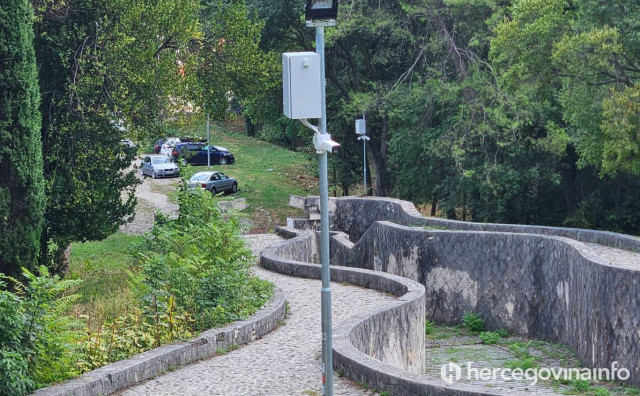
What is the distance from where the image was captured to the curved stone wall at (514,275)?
17.8 metres

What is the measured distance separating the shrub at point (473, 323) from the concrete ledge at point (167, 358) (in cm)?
794

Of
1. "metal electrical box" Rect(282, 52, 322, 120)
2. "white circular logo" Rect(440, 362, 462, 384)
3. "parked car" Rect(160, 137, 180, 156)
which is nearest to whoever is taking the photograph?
"metal electrical box" Rect(282, 52, 322, 120)

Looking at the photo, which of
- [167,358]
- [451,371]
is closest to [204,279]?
[167,358]

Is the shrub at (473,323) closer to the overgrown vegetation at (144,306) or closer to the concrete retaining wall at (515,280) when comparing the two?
the concrete retaining wall at (515,280)

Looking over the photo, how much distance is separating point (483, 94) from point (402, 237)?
493 inches

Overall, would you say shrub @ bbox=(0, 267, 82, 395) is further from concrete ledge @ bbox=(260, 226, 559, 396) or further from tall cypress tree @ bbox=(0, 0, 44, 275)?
tall cypress tree @ bbox=(0, 0, 44, 275)

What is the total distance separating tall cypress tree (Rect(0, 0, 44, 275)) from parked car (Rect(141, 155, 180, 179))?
32.3m

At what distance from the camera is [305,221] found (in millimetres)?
29500

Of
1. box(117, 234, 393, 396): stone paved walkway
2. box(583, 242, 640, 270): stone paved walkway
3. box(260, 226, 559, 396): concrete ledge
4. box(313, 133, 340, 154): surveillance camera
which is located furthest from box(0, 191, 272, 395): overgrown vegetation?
box(583, 242, 640, 270): stone paved walkway

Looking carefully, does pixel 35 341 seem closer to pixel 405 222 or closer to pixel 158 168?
pixel 405 222

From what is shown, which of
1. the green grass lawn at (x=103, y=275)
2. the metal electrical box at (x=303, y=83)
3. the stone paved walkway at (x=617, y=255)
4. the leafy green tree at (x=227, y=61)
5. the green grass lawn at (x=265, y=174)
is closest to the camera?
the metal electrical box at (x=303, y=83)

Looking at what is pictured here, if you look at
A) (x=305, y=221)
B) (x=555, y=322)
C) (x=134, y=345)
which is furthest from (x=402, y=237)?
(x=134, y=345)

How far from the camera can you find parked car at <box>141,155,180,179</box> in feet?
173

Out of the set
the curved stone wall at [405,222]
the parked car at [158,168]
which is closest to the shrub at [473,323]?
the curved stone wall at [405,222]
